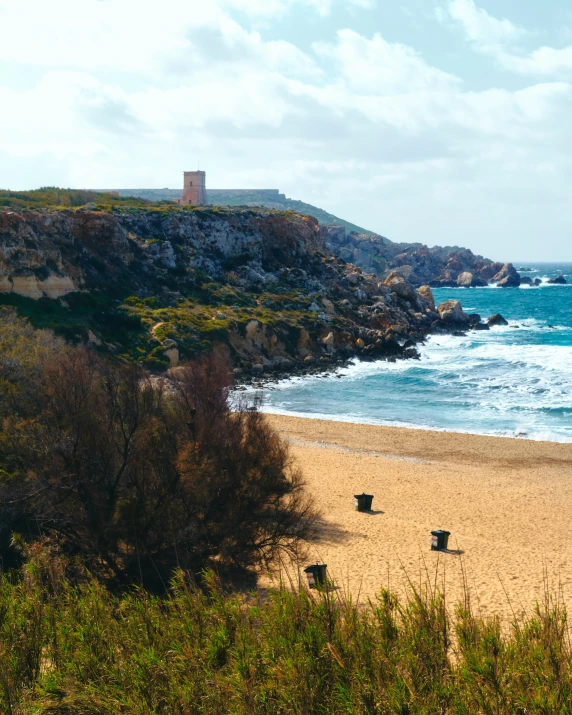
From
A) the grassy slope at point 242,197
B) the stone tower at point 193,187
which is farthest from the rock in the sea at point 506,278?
the stone tower at point 193,187

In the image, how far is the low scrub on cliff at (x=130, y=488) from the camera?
451 inches

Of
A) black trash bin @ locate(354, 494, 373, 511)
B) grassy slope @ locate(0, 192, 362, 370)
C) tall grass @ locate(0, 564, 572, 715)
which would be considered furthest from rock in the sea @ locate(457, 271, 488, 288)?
tall grass @ locate(0, 564, 572, 715)

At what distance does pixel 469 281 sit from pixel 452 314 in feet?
214

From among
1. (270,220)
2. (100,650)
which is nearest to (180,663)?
(100,650)

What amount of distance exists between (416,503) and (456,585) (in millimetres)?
6130

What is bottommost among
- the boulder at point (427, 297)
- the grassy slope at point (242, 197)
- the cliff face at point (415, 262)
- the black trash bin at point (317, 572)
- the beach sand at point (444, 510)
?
the beach sand at point (444, 510)

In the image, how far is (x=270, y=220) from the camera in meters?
63.1

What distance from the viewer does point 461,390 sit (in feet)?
125

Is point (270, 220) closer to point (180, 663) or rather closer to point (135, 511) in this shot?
point (135, 511)

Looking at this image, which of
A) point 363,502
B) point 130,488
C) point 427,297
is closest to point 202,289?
point 427,297

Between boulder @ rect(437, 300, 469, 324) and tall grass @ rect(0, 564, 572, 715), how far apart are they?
57466 mm

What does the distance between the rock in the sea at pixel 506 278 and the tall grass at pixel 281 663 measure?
123620 millimetres

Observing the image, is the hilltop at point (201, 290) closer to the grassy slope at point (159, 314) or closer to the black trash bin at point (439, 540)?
the grassy slope at point (159, 314)

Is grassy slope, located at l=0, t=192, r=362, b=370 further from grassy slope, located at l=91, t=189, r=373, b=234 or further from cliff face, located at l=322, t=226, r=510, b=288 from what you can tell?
grassy slope, located at l=91, t=189, r=373, b=234
